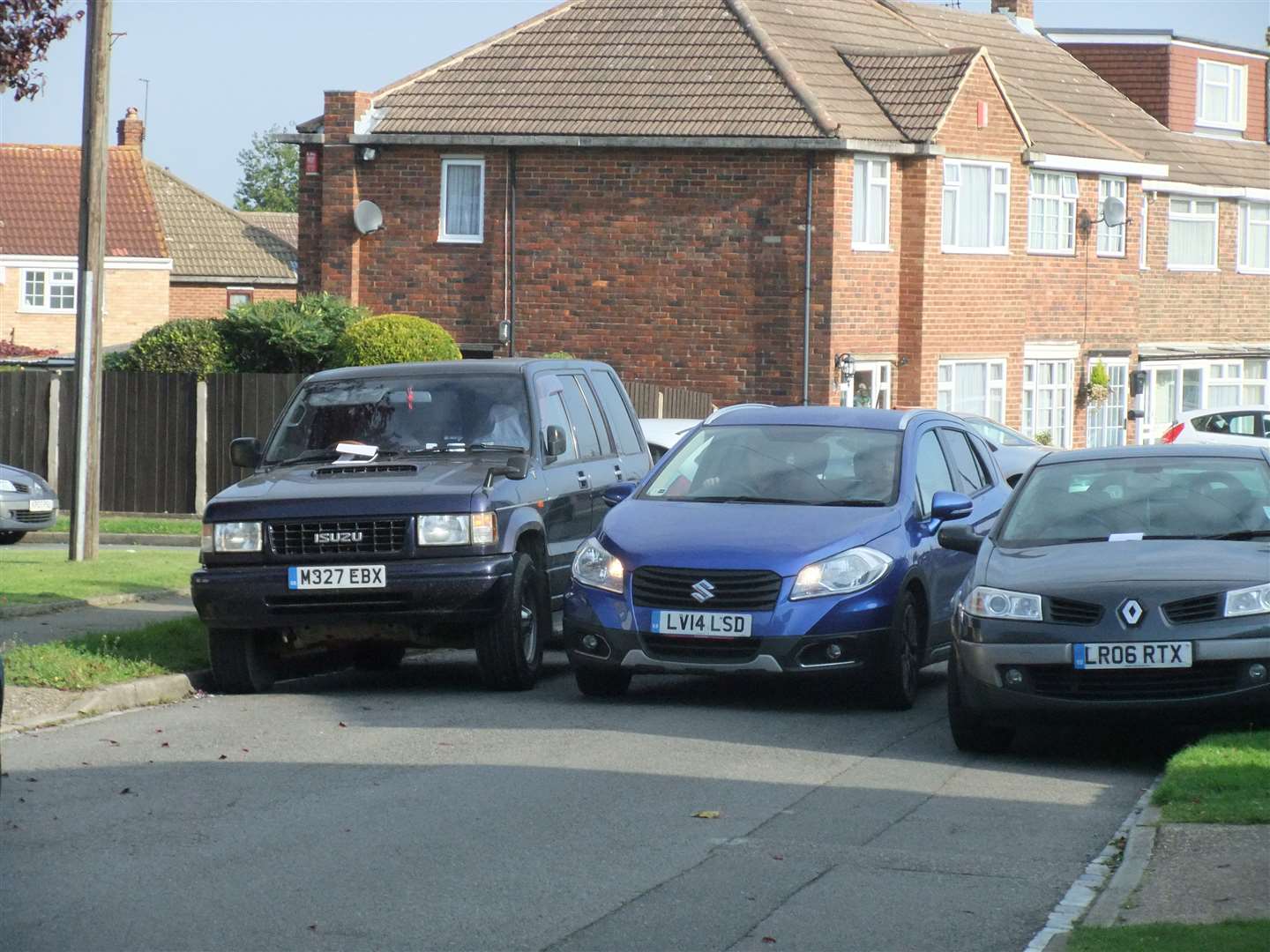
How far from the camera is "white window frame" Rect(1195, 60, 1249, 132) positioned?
48188 mm

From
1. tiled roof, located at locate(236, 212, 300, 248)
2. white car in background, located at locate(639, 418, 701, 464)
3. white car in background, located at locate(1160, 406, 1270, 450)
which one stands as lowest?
white car in background, located at locate(639, 418, 701, 464)

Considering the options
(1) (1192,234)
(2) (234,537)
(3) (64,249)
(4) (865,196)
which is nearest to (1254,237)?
(1) (1192,234)

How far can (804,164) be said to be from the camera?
31734 mm

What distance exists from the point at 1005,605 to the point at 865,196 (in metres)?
23.7

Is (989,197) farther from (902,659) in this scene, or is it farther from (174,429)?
(902,659)

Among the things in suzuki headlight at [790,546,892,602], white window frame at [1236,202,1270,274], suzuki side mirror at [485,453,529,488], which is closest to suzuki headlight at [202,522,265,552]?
suzuki side mirror at [485,453,529,488]

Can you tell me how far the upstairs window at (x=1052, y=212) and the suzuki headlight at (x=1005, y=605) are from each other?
93.0 ft

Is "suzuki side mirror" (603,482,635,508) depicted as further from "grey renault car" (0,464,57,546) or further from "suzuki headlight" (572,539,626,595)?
"grey renault car" (0,464,57,546)

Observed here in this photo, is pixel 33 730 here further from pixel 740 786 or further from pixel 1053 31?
pixel 1053 31

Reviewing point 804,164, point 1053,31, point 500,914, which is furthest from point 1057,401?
point 500,914

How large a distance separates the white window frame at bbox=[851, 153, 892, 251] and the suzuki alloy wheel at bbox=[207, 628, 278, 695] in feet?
70.9

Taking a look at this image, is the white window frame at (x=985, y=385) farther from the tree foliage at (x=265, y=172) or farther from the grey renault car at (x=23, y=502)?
the tree foliage at (x=265, y=172)

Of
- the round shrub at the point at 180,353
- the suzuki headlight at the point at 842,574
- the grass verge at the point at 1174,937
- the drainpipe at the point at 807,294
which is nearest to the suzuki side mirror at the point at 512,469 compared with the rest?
the suzuki headlight at the point at 842,574

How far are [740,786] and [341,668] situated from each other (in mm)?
5471
